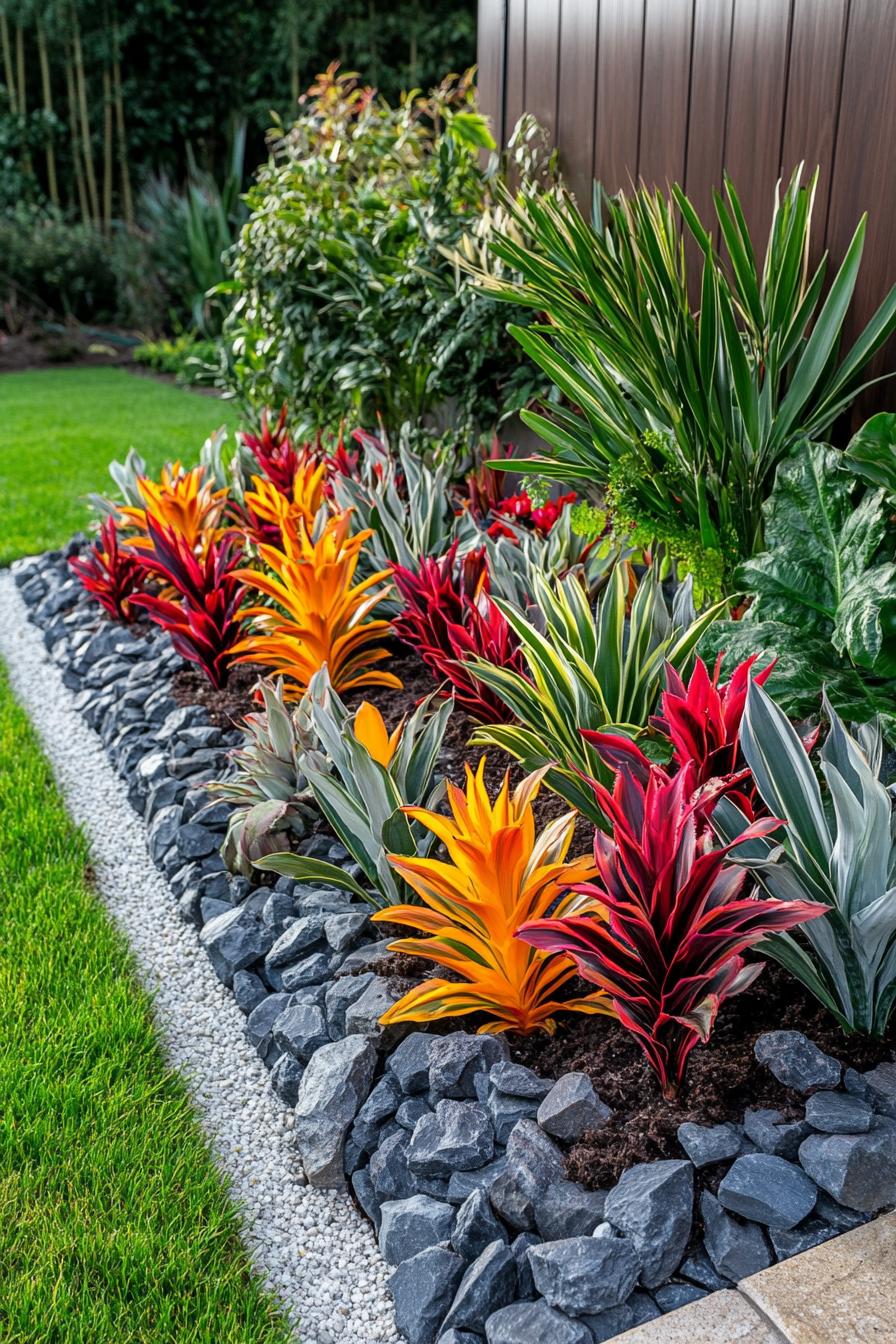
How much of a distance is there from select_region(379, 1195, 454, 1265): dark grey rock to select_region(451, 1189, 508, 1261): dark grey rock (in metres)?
0.03

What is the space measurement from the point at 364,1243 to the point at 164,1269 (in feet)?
0.80

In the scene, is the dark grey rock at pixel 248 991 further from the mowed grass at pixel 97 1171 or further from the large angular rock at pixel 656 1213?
the large angular rock at pixel 656 1213

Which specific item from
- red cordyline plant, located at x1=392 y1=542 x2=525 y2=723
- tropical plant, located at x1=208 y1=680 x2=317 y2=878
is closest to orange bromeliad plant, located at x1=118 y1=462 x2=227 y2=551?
red cordyline plant, located at x1=392 y1=542 x2=525 y2=723

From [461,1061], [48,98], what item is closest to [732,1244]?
[461,1061]

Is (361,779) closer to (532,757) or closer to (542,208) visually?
(532,757)

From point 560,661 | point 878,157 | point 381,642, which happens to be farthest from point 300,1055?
point 878,157

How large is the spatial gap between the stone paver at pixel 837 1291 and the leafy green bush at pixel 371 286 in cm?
240

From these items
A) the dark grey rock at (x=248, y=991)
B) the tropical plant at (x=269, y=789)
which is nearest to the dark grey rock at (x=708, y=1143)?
the dark grey rock at (x=248, y=991)

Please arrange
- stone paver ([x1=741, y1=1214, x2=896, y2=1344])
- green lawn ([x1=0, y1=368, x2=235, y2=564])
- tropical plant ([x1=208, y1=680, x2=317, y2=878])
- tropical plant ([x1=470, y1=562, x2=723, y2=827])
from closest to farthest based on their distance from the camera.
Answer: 1. stone paver ([x1=741, y1=1214, x2=896, y2=1344])
2. tropical plant ([x1=470, y1=562, x2=723, y2=827])
3. tropical plant ([x1=208, y1=680, x2=317, y2=878])
4. green lawn ([x1=0, y1=368, x2=235, y2=564])

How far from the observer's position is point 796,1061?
1361 mm

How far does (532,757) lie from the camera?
6.11ft

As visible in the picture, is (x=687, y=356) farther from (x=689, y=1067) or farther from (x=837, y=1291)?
(x=837, y=1291)

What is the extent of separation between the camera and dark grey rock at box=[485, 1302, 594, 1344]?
1.16 metres

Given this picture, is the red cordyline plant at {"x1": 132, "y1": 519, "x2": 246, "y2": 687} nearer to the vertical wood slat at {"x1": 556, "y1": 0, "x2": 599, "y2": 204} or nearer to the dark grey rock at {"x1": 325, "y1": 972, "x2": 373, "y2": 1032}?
the dark grey rock at {"x1": 325, "y1": 972, "x2": 373, "y2": 1032}
